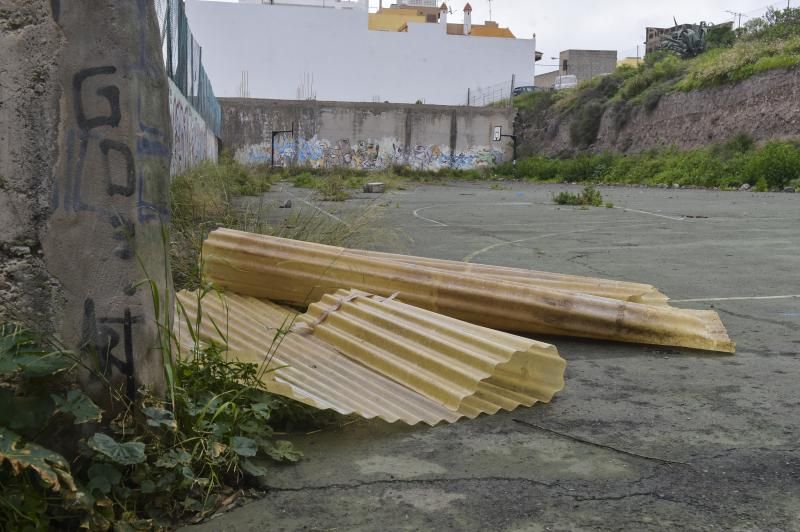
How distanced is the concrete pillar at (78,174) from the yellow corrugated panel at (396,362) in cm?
52

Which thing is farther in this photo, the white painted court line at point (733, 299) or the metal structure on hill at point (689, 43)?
the metal structure on hill at point (689, 43)

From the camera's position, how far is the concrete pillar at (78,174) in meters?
2.39

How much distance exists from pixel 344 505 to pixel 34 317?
108cm

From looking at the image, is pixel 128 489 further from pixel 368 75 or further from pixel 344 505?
pixel 368 75

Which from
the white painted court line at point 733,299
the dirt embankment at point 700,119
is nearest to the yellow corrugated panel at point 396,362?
the white painted court line at point 733,299

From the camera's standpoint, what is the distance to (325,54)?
61625mm

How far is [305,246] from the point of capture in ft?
16.0

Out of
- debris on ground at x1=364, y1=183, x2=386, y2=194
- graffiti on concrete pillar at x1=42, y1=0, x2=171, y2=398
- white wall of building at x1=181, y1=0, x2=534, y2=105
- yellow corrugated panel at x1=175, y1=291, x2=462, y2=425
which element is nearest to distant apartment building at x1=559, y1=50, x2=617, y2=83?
white wall of building at x1=181, y1=0, x2=534, y2=105

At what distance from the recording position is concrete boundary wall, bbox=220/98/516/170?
4231cm

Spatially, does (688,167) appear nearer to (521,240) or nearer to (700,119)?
(700,119)

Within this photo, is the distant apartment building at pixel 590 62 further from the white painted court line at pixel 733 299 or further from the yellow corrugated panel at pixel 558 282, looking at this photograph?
the yellow corrugated panel at pixel 558 282

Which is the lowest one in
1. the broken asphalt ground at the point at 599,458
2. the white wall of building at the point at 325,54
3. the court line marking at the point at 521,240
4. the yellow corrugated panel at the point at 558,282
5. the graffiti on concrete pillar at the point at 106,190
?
the broken asphalt ground at the point at 599,458

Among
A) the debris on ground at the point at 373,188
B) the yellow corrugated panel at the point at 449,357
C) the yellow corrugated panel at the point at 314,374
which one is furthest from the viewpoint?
the debris on ground at the point at 373,188

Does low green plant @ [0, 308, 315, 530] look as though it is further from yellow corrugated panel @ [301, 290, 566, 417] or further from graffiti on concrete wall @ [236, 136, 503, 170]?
graffiti on concrete wall @ [236, 136, 503, 170]
